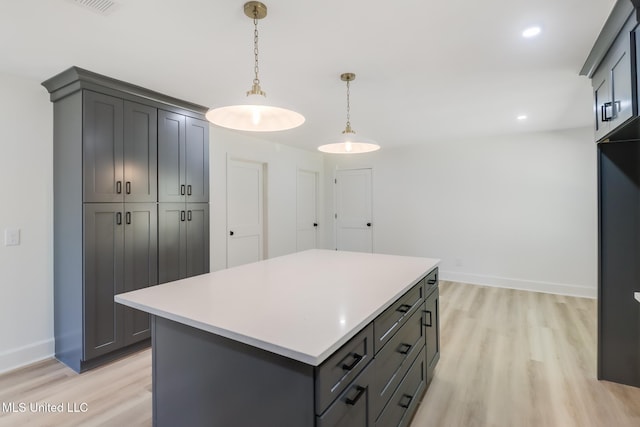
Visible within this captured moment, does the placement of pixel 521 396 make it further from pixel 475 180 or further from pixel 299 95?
pixel 475 180

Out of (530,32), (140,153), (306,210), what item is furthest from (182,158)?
(306,210)

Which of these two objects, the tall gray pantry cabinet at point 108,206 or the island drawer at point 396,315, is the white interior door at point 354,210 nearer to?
the tall gray pantry cabinet at point 108,206

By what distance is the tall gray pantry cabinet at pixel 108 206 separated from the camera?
2441 millimetres

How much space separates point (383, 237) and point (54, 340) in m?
4.65

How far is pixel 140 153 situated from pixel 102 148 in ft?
0.97

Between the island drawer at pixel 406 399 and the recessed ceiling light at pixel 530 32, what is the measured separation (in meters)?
2.06

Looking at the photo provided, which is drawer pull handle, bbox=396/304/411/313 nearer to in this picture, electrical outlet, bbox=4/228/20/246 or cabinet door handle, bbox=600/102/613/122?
cabinet door handle, bbox=600/102/613/122

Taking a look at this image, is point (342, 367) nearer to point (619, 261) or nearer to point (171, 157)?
point (619, 261)

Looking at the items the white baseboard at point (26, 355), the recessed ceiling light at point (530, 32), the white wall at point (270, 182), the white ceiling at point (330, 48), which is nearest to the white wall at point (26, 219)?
the white baseboard at point (26, 355)

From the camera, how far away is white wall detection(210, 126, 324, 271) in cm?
419

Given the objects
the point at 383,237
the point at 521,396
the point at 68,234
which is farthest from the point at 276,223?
the point at 521,396

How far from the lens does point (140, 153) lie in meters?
2.77

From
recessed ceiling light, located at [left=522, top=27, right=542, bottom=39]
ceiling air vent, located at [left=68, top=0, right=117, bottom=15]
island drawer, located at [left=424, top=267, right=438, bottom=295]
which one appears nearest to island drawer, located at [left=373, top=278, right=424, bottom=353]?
island drawer, located at [left=424, top=267, right=438, bottom=295]

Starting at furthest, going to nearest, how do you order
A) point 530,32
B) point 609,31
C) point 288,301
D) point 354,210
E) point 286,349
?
point 354,210 < point 530,32 < point 609,31 < point 288,301 < point 286,349
